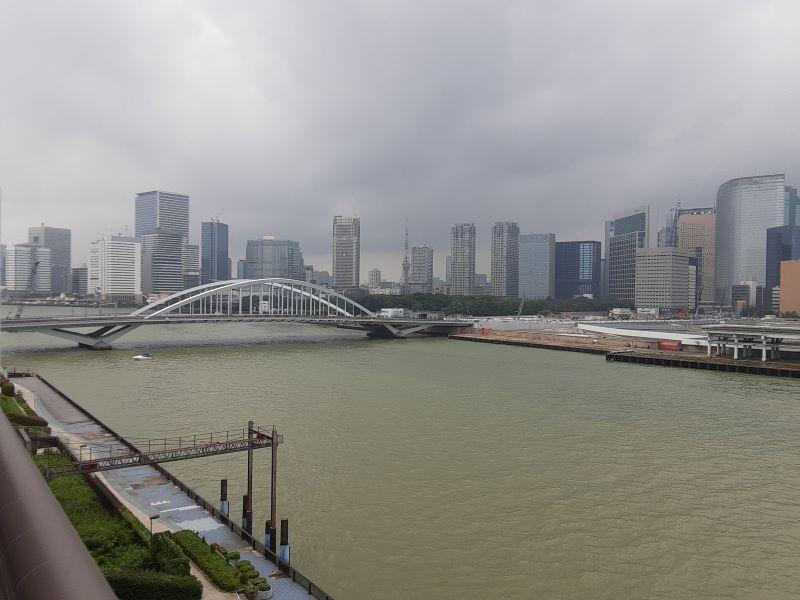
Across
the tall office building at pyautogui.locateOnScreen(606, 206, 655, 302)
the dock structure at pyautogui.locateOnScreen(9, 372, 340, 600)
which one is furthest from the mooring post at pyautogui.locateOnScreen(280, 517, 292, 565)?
the tall office building at pyautogui.locateOnScreen(606, 206, 655, 302)

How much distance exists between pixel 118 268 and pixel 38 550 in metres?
207

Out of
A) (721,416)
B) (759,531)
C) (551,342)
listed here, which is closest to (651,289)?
(551,342)

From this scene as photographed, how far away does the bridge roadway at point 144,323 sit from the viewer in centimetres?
4638

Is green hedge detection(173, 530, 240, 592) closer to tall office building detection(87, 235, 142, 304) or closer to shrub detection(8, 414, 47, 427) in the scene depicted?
shrub detection(8, 414, 47, 427)

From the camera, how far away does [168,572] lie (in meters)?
8.84

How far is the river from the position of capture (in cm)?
1120

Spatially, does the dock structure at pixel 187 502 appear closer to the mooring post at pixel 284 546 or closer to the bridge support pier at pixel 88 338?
the mooring post at pixel 284 546

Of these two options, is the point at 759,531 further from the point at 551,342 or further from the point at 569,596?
the point at 551,342

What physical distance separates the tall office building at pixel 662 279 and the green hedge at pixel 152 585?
569ft

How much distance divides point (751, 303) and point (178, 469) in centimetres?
22124

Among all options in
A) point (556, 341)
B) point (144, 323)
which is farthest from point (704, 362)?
point (144, 323)

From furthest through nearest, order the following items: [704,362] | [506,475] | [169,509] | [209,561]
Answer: [704,362] → [506,475] → [169,509] → [209,561]

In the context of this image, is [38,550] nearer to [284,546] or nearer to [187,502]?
[284,546]

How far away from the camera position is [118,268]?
→ 188875mm
